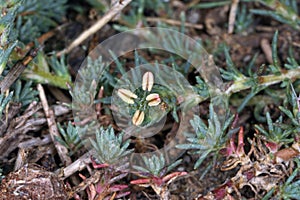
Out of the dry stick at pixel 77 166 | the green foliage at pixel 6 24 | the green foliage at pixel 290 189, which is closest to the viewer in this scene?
the green foliage at pixel 6 24

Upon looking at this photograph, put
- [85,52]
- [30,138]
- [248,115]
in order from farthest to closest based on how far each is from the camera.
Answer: [85,52], [248,115], [30,138]

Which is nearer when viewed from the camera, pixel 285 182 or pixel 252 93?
pixel 285 182

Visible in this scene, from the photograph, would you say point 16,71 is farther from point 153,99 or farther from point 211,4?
point 211,4

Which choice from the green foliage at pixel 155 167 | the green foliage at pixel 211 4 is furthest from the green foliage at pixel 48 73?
the green foliage at pixel 211 4

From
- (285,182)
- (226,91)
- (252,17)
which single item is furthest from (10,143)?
(252,17)

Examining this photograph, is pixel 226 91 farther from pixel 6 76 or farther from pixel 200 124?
pixel 6 76

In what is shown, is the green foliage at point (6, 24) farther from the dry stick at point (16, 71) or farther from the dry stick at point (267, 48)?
the dry stick at point (267, 48)

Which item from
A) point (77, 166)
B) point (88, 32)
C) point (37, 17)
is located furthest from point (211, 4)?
point (77, 166)
